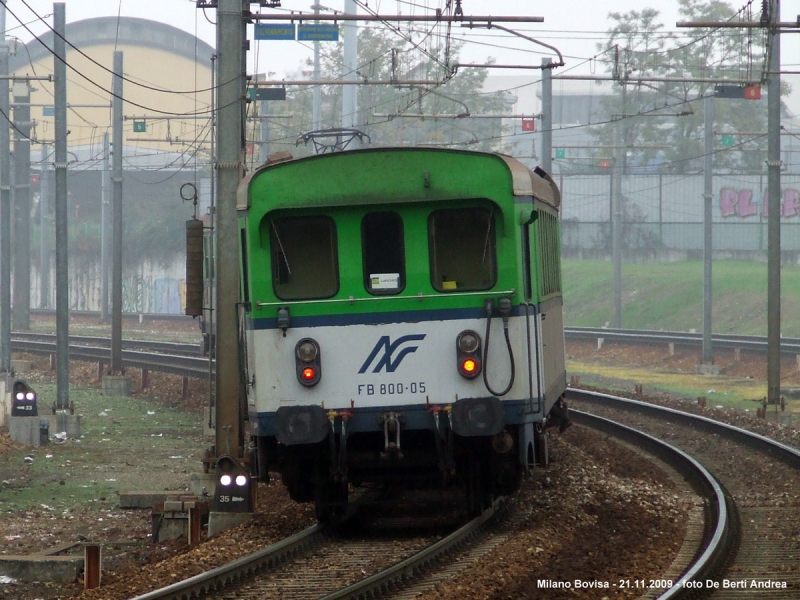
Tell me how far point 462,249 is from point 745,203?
152 ft

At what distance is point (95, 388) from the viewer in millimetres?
28375

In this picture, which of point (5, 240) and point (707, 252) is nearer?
point (5, 240)

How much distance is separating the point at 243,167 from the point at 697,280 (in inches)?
1400

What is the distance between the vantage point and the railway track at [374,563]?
8.35 m

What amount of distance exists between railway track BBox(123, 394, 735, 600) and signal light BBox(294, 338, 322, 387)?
4.23 feet

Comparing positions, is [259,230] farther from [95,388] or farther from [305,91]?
[305,91]

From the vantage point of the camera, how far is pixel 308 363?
392 inches

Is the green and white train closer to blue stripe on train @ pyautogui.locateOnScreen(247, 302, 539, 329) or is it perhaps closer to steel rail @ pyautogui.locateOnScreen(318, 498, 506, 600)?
blue stripe on train @ pyautogui.locateOnScreen(247, 302, 539, 329)

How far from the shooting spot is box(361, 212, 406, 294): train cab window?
1006 cm

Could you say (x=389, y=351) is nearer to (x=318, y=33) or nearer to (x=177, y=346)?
(x=318, y=33)

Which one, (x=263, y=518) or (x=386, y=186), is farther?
(x=263, y=518)

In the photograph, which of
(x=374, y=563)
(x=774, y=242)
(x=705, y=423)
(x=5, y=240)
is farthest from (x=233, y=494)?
(x=5, y=240)

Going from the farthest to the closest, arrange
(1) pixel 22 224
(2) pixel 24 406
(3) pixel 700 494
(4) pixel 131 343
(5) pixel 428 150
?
1. (1) pixel 22 224
2. (4) pixel 131 343
3. (2) pixel 24 406
4. (3) pixel 700 494
5. (5) pixel 428 150

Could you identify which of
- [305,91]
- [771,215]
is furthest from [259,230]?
[305,91]
